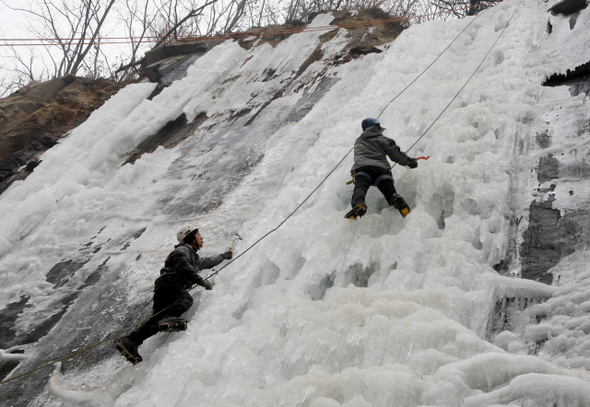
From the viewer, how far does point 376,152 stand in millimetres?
4285

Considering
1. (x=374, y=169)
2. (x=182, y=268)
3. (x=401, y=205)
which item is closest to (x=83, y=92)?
(x=182, y=268)

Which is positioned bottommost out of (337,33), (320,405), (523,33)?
(320,405)

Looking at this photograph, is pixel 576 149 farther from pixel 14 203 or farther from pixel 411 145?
pixel 14 203

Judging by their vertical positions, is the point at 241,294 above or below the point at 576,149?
below

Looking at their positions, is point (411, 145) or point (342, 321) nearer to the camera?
point (342, 321)

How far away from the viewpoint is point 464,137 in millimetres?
4551

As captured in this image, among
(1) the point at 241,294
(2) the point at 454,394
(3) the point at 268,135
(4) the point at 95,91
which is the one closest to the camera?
(2) the point at 454,394

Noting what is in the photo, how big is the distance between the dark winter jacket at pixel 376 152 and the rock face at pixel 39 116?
742cm

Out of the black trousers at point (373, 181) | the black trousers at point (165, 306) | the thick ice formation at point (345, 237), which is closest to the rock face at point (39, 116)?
the thick ice formation at point (345, 237)

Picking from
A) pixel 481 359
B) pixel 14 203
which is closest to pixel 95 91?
pixel 14 203

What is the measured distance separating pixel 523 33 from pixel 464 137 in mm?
3270

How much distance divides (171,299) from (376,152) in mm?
2390

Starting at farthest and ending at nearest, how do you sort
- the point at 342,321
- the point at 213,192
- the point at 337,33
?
the point at 337,33 → the point at 213,192 → the point at 342,321

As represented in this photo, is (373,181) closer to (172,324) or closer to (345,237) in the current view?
(345,237)
